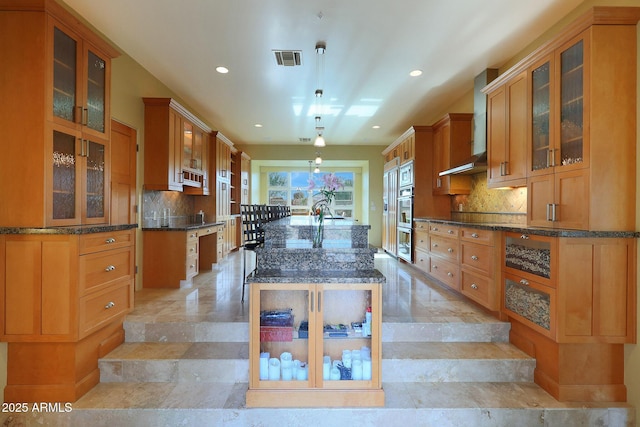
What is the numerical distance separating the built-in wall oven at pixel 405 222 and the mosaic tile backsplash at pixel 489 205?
2.34 feet

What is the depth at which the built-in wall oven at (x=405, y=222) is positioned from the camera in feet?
17.7

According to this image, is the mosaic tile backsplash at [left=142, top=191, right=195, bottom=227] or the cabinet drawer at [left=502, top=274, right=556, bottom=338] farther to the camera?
the mosaic tile backsplash at [left=142, top=191, right=195, bottom=227]

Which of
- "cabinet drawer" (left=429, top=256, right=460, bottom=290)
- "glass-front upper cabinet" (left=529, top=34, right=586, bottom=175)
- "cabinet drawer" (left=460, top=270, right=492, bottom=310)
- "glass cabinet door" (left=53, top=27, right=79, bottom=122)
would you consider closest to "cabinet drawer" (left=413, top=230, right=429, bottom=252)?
"cabinet drawer" (left=429, top=256, right=460, bottom=290)

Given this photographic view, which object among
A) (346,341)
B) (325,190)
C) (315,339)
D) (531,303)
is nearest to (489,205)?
(531,303)

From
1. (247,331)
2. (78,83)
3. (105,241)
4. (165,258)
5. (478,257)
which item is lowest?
(247,331)

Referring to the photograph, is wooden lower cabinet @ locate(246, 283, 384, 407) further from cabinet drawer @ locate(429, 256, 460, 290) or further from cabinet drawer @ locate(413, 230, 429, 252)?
cabinet drawer @ locate(413, 230, 429, 252)

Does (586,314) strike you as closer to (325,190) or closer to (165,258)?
(325,190)

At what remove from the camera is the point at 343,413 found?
1982mm

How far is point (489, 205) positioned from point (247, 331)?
134 inches

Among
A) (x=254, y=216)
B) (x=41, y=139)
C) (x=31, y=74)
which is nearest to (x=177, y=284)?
(x=254, y=216)

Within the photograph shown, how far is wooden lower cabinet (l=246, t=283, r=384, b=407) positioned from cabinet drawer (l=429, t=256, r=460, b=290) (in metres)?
1.99

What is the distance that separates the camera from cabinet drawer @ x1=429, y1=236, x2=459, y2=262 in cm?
362

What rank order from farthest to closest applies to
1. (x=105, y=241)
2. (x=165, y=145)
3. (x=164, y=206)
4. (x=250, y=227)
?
(x=164, y=206)
(x=165, y=145)
(x=250, y=227)
(x=105, y=241)

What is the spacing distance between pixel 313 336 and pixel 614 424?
2.12 m
